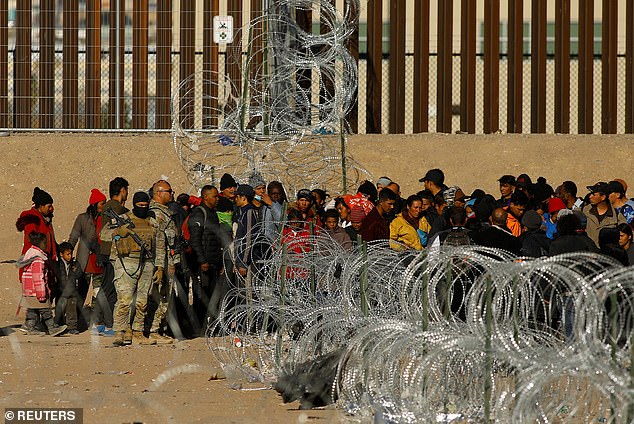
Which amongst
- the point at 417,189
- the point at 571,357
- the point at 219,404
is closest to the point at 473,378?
the point at 571,357

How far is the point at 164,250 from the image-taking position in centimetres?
1149

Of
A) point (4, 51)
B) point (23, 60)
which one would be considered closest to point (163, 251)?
point (23, 60)

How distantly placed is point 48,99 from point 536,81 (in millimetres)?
7649

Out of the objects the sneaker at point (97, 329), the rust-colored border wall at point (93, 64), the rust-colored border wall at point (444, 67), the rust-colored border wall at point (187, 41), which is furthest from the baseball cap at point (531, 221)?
the rust-colored border wall at point (93, 64)

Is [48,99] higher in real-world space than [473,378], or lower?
higher

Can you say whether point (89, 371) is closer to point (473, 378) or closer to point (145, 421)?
point (145, 421)

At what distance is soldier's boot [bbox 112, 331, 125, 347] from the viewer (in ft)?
37.2

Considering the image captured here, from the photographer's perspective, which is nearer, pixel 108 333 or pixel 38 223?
pixel 108 333

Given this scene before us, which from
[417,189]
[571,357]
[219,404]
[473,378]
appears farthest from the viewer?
[417,189]

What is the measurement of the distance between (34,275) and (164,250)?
1.39m

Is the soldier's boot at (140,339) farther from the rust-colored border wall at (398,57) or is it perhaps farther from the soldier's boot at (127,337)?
the rust-colored border wall at (398,57)

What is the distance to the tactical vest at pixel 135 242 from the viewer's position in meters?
11.3

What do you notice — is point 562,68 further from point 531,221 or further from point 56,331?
point 531,221

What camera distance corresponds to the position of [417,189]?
18219 mm
